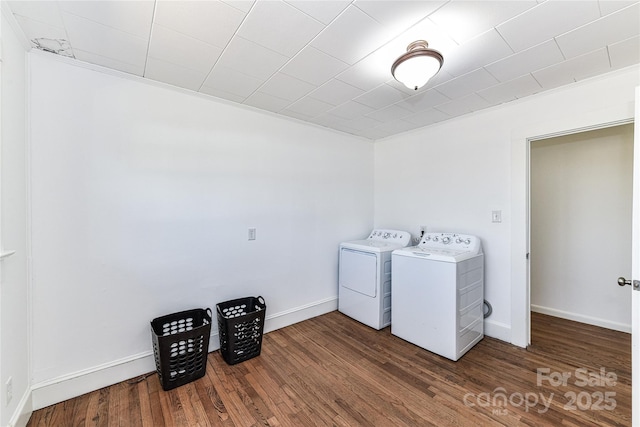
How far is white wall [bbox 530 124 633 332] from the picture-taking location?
9.20 feet

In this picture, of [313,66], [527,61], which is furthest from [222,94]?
[527,61]

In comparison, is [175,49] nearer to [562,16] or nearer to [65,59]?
[65,59]

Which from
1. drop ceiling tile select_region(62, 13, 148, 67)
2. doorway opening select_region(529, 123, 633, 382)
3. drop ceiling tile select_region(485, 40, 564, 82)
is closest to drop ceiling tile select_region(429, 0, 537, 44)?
drop ceiling tile select_region(485, 40, 564, 82)

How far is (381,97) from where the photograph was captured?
2449 millimetres

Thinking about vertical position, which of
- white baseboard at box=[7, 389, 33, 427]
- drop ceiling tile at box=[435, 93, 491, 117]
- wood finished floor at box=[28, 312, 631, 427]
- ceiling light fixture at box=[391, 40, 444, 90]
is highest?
drop ceiling tile at box=[435, 93, 491, 117]

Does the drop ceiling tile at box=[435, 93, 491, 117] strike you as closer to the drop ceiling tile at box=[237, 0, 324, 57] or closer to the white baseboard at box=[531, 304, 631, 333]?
the drop ceiling tile at box=[237, 0, 324, 57]

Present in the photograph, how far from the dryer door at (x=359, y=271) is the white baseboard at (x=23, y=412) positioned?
271cm

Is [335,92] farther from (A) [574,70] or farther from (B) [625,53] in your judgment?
(B) [625,53]

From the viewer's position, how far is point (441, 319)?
2359 mm

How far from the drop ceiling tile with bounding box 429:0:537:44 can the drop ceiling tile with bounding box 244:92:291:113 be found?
1489mm

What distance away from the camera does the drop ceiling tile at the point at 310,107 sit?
2.56 metres

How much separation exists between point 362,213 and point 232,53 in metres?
2.55

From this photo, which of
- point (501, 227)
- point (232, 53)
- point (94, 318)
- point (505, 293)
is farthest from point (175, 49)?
point (505, 293)

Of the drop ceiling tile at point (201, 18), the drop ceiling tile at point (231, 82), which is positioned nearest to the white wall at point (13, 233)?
the drop ceiling tile at point (201, 18)
